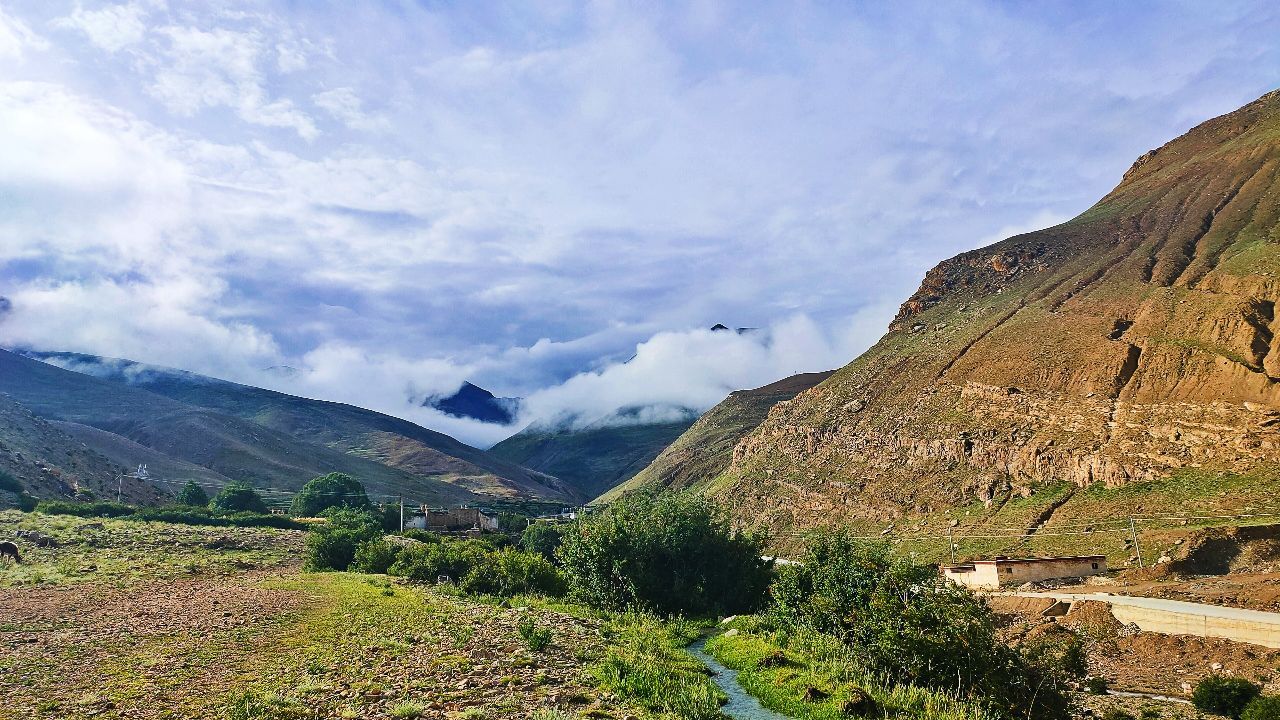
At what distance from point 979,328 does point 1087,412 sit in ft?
75.3

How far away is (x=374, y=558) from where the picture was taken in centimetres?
4772

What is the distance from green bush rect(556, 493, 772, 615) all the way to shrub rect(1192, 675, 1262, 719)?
60.8 feet

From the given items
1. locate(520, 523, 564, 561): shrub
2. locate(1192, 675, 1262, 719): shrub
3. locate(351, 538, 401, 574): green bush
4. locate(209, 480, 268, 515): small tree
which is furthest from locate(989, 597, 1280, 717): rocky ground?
locate(209, 480, 268, 515): small tree

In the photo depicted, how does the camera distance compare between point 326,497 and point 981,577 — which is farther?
point 326,497

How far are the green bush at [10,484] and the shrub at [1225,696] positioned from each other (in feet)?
261

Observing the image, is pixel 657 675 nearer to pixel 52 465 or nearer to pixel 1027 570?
pixel 1027 570

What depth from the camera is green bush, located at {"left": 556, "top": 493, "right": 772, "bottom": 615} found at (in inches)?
1441

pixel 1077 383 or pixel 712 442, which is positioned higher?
pixel 1077 383

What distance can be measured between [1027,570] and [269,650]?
40833mm

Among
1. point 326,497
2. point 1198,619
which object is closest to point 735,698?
point 1198,619

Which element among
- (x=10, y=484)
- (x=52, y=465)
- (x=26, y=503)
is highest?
(x=52, y=465)

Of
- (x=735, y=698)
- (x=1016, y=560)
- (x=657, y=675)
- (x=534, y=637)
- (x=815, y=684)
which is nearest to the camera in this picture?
(x=657, y=675)

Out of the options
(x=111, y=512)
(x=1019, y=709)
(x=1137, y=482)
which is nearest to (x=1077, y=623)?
(x=1019, y=709)

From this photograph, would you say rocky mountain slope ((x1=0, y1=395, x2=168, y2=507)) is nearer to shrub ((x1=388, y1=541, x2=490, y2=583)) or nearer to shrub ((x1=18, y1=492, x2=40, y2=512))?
shrub ((x1=18, y1=492, x2=40, y2=512))
